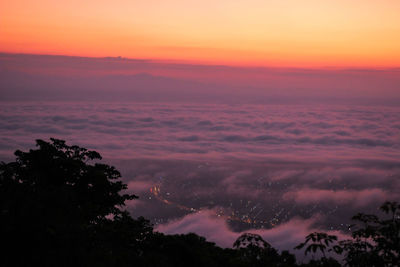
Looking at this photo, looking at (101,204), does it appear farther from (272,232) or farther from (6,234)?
(272,232)

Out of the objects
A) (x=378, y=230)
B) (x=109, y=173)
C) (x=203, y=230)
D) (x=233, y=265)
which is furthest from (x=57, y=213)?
(x=203, y=230)

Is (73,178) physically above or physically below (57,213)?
below

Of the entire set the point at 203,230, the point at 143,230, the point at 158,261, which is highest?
the point at 158,261

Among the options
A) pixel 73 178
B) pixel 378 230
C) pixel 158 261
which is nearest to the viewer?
pixel 378 230

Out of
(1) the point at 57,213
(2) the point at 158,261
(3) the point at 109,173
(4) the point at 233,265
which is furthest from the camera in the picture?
(3) the point at 109,173

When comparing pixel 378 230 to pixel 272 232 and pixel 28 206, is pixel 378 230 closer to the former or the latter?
pixel 28 206

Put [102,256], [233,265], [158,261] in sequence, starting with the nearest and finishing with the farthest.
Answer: [102,256]
[158,261]
[233,265]

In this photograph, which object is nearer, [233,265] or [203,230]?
[233,265]

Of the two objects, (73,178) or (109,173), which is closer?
(73,178)

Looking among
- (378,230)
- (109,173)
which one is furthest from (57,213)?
(109,173)
